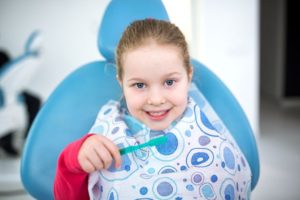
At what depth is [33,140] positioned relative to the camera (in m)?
0.65

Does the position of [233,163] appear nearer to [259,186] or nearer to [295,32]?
[259,186]

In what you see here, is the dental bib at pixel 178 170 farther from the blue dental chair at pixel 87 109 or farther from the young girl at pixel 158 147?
the blue dental chair at pixel 87 109

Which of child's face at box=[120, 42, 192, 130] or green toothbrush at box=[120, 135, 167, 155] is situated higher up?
child's face at box=[120, 42, 192, 130]

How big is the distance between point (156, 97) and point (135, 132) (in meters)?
0.11

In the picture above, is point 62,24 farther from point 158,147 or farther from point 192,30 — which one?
point 158,147

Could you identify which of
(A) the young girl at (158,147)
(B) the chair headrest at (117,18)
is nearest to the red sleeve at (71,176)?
(A) the young girl at (158,147)

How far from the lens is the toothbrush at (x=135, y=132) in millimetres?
494

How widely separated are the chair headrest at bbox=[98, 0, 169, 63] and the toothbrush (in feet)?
0.51

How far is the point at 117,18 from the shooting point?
0.68 m

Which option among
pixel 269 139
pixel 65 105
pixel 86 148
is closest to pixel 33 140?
pixel 65 105

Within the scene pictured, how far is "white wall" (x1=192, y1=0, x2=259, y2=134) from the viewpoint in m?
0.65

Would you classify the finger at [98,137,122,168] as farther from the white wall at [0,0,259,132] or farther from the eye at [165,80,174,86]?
the white wall at [0,0,259,132]

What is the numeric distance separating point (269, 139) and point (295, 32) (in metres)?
0.28

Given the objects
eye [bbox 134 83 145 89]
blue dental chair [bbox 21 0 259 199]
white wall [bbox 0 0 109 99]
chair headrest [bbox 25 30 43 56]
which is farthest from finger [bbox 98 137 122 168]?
chair headrest [bbox 25 30 43 56]
